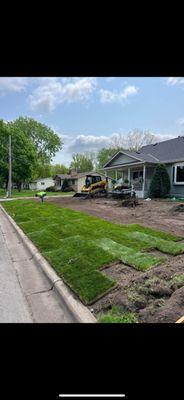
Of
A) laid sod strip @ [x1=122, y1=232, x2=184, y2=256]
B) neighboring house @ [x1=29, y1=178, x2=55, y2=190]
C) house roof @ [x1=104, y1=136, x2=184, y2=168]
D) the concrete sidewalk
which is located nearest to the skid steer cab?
house roof @ [x1=104, y1=136, x2=184, y2=168]

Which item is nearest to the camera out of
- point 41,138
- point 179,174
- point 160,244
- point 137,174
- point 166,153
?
point 160,244

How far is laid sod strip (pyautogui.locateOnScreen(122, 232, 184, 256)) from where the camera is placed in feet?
15.0

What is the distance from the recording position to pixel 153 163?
56.4 ft

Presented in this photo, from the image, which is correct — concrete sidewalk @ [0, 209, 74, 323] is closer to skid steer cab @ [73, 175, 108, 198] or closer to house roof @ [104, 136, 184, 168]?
house roof @ [104, 136, 184, 168]

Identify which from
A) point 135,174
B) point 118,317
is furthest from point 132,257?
point 135,174

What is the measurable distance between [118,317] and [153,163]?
15.7m

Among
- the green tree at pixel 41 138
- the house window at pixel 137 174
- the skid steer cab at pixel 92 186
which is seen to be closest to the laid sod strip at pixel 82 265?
the house window at pixel 137 174

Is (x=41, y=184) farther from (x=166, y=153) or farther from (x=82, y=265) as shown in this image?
(x=82, y=265)
